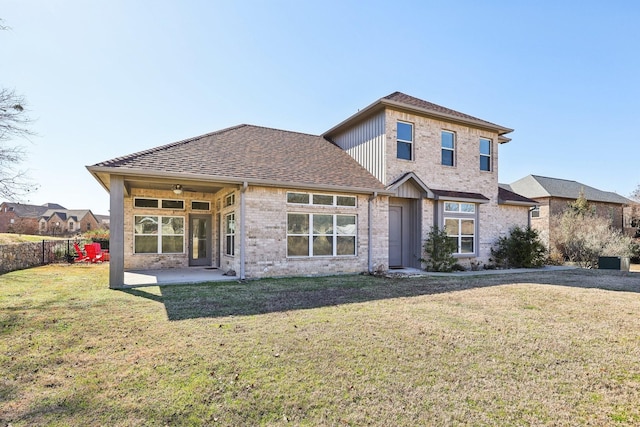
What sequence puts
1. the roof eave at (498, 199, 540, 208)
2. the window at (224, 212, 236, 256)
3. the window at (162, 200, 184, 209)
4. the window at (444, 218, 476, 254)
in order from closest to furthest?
the window at (224, 212, 236, 256)
the window at (162, 200, 184, 209)
the window at (444, 218, 476, 254)
the roof eave at (498, 199, 540, 208)

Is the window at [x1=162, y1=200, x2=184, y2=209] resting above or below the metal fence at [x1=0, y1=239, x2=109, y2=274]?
above

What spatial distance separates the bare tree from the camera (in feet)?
44.8

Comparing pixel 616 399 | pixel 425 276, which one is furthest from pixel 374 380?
pixel 425 276

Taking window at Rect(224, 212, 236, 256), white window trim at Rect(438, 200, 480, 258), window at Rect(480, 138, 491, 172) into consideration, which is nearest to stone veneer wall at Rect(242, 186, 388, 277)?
window at Rect(224, 212, 236, 256)

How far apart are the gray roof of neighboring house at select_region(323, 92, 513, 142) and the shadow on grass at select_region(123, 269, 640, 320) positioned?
644 cm

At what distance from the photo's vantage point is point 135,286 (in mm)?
8766

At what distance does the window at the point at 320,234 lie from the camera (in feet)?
36.0

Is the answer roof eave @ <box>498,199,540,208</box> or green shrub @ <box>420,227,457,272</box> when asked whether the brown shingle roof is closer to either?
roof eave @ <box>498,199,540,208</box>

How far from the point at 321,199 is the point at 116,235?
6.14m

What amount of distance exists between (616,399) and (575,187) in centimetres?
3594

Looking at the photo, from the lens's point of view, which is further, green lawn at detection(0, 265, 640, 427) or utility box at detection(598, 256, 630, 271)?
utility box at detection(598, 256, 630, 271)

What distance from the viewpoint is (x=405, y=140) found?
43.0 ft

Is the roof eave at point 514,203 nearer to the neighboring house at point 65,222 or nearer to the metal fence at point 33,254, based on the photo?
the metal fence at point 33,254

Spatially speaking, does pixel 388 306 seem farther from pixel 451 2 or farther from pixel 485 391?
pixel 451 2
